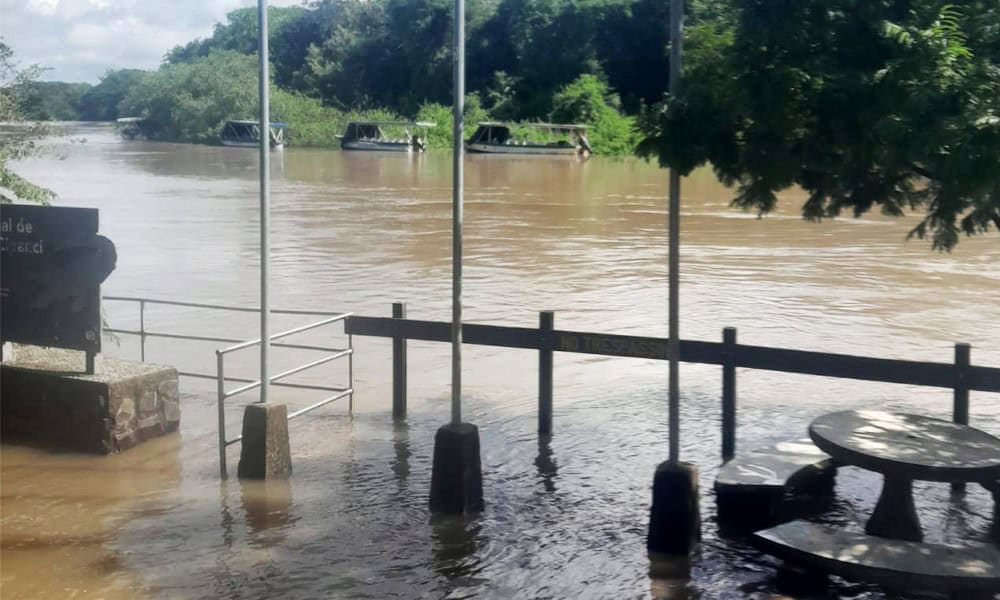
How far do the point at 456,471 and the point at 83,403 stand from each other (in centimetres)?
416

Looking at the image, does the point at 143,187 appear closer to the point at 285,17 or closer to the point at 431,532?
the point at 431,532

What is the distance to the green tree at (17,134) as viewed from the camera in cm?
1346

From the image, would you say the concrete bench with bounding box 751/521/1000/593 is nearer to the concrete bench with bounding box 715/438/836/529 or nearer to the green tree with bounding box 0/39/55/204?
the concrete bench with bounding box 715/438/836/529

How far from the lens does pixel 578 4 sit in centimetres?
3844

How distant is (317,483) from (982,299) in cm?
1705

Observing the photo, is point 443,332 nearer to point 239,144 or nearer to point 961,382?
point 961,382

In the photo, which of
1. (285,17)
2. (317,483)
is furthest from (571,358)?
(285,17)

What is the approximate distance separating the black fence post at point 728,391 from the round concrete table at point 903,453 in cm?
179

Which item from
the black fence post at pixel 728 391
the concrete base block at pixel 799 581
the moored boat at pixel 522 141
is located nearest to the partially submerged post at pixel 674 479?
the concrete base block at pixel 799 581

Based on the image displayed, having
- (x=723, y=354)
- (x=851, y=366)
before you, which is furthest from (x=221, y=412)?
(x=851, y=366)

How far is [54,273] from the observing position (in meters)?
11.1

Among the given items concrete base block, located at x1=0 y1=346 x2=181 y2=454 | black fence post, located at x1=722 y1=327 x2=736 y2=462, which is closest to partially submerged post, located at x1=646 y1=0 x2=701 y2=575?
black fence post, located at x1=722 y1=327 x2=736 y2=462

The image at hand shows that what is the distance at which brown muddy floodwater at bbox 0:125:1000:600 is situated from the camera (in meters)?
8.43

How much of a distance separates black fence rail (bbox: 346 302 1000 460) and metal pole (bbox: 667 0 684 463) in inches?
88.7
